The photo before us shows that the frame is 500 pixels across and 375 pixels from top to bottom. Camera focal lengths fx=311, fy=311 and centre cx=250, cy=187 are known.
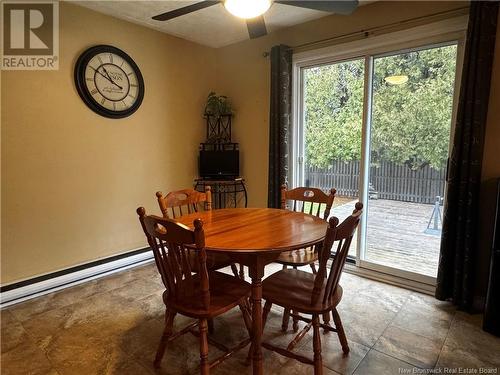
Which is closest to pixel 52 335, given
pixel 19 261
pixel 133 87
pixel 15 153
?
pixel 19 261

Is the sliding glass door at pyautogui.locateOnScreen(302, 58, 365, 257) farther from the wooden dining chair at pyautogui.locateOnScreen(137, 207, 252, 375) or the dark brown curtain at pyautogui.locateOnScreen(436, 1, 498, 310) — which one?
the wooden dining chair at pyautogui.locateOnScreen(137, 207, 252, 375)

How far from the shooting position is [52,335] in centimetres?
206

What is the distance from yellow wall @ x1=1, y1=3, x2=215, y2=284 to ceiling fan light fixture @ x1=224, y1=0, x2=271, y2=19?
171 cm

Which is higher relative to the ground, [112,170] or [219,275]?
[112,170]

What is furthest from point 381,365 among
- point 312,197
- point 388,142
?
point 388,142

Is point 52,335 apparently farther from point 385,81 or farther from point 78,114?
point 385,81

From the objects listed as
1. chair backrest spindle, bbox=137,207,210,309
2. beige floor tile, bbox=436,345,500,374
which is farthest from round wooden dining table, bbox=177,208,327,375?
beige floor tile, bbox=436,345,500,374

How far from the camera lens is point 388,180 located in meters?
2.86

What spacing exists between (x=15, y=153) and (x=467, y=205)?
347 cm

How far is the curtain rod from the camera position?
2.33 meters

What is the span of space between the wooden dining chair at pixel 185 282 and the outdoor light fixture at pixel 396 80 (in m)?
2.21

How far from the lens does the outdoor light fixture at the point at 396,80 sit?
2.70 m

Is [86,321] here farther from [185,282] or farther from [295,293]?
[295,293]

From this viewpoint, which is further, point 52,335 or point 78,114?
point 78,114
